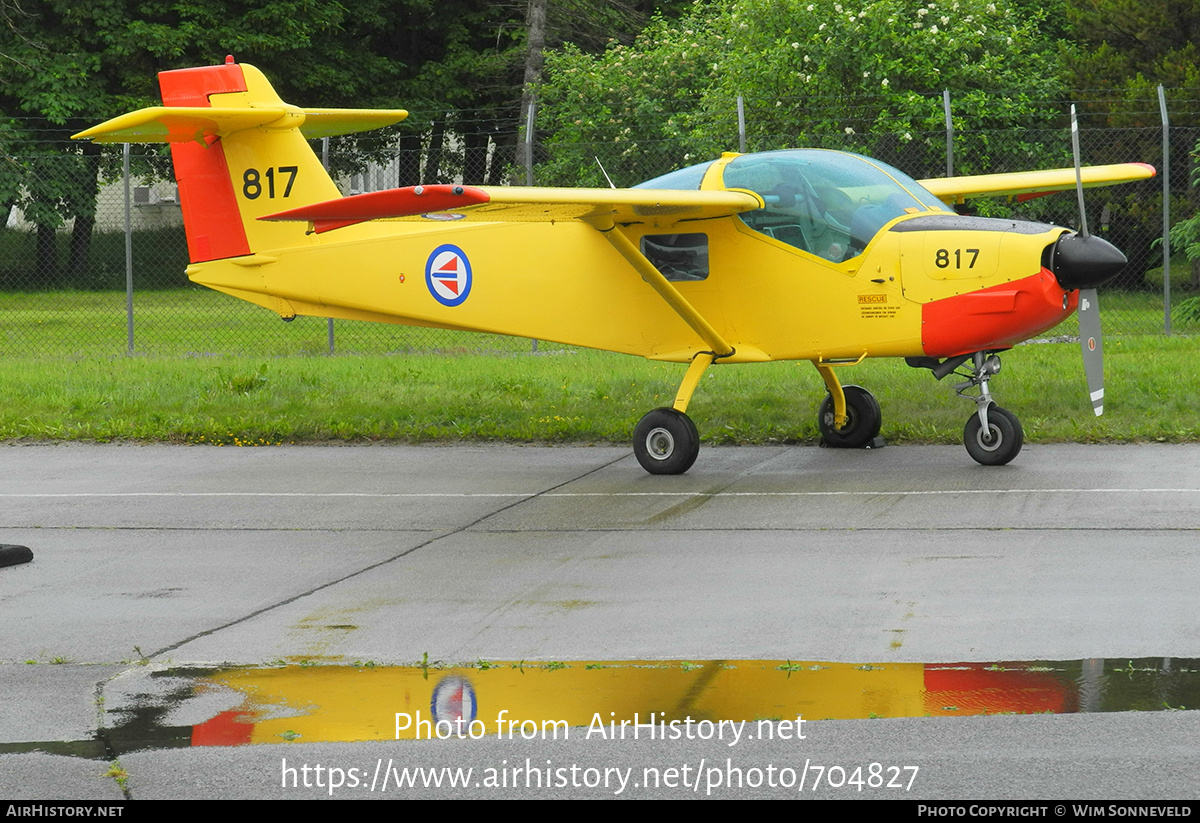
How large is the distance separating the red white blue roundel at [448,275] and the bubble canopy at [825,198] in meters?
2.26

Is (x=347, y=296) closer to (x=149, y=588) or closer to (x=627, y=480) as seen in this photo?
(x=627, y=480)

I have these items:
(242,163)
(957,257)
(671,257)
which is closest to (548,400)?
(671,257)

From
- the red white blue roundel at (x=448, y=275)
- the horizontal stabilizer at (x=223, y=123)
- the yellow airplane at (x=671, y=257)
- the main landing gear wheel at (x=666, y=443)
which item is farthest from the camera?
the red white blue roundel at (x=448, y=275)

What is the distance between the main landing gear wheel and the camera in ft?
35.0

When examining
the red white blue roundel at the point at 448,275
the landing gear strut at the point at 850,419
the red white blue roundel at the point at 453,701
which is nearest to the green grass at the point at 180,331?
the red white blue roundel at the point at 448,275

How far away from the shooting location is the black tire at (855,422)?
38.8ft

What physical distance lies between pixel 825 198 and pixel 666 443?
84.9 inches

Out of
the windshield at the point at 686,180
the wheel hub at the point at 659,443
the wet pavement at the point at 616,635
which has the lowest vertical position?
the wet pavement at the point at 616,635

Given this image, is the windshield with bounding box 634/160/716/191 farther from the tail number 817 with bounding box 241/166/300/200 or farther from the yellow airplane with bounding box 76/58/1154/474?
the tail number 817 with bounding box 241/166/300/200

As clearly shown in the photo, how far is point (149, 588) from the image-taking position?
7.40 m

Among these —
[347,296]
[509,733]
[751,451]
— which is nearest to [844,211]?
[751,451]

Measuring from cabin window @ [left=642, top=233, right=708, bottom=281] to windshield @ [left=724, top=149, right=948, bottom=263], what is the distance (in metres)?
0.46

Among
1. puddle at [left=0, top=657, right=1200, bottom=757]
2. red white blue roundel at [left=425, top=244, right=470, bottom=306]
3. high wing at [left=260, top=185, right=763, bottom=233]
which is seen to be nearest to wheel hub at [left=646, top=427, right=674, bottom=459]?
high wing at [left=260, top=185, right=763, bottom=233]

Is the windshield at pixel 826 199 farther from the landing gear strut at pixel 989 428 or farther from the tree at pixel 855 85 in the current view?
the tree at pixel 855 85
